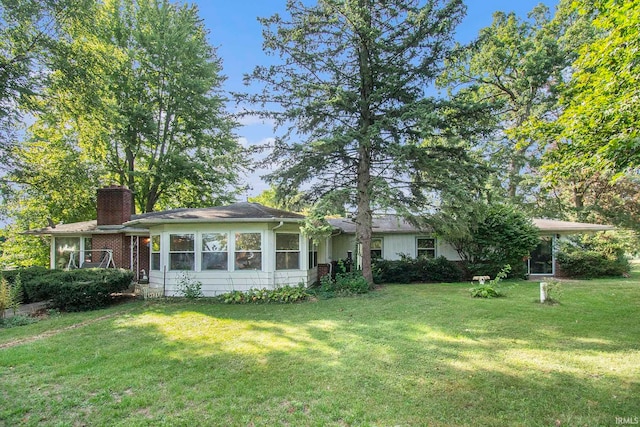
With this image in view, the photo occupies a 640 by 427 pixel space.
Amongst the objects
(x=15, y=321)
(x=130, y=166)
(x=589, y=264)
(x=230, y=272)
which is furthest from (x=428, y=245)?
(x=130, y=166)

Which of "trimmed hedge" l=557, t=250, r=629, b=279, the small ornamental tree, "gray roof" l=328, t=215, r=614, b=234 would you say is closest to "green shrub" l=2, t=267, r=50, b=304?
"gray roof" l=328, t=215, r=614, b=234

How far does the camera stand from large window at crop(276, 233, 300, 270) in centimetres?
1160

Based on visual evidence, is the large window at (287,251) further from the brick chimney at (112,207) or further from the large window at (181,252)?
the brick chimney at (112,207)

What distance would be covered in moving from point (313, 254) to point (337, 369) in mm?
9686

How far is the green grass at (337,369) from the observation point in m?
3.42

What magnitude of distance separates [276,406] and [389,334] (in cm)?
321

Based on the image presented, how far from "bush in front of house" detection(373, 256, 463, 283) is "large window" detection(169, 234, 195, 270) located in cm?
766

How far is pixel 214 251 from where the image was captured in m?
11.5

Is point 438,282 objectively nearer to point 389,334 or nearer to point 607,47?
point 389,334

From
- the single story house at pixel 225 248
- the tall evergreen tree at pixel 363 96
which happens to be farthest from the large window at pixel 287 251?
the tall evergreen tree at pixel 363 96

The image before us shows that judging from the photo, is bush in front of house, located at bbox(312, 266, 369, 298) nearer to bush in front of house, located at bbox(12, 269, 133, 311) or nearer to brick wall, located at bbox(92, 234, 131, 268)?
bush in front of house, located at bbox(12, 269, 133, 311)

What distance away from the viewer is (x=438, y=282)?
1462 cm

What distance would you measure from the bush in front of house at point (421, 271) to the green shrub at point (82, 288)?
32.8 ft

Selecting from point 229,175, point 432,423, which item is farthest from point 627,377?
point 229,175
